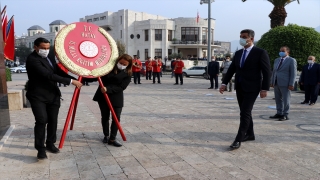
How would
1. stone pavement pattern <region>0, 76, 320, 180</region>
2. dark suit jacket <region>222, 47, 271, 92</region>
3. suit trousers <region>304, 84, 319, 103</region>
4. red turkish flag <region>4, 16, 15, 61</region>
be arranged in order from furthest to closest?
red turkish flag <region>4, 16, 15, 61</region>
suit trousers <region>304, 84, 319, 103</region>
dark suit jacket <region>222, 47, 271, 92</region>
stone pavement pattern <region>0, 76, 320, 180</region>

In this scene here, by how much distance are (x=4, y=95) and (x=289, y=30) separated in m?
13.0

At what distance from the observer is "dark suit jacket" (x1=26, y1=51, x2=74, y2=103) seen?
3.88m

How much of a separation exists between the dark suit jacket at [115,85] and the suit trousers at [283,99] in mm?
3908

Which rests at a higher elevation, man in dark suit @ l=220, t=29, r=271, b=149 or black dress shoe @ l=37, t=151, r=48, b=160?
man in dark suit @ l=220, t=29, r=271, b=149

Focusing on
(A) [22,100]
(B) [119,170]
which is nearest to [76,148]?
(B) [119,170]

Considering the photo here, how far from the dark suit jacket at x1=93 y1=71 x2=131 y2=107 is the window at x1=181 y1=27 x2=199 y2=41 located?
169ft

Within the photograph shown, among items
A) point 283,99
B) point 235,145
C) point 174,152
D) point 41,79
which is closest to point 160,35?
point 283,99

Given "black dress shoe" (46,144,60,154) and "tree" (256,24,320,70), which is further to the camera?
"tree" (256,24,320,70)

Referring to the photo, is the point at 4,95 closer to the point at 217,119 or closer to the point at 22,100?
the point at 22,100

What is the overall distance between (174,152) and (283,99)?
361cm

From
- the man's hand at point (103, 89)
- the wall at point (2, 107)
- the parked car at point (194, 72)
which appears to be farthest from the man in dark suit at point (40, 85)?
the parked car at point (194, 72)

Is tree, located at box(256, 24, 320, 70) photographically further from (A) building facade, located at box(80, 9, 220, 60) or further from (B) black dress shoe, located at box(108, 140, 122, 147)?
(A) building facade, located at box(80, 9, 220, 60)

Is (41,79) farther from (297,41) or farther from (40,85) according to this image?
→ (297,41)


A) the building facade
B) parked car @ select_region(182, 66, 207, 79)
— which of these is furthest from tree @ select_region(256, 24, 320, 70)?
the building facade
